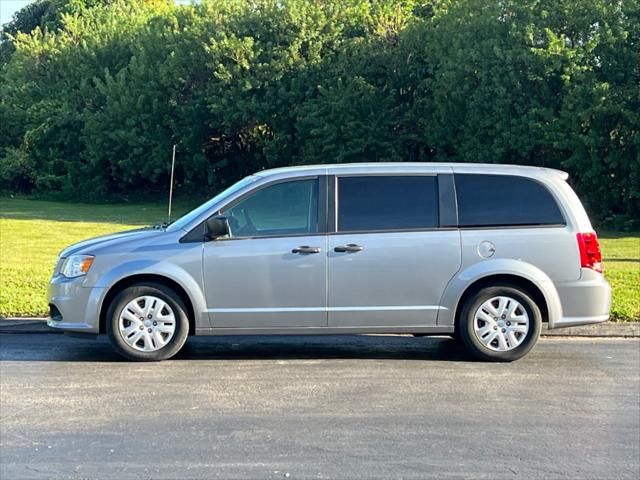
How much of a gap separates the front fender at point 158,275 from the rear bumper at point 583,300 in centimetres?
323

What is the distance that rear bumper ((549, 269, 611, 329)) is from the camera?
25.2ft

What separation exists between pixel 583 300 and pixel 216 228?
11.2 ft

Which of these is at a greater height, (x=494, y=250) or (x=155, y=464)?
(x=494, y=250)

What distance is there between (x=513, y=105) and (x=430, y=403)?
27913 millimetres

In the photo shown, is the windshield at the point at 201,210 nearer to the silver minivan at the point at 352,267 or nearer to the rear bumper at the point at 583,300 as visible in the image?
the silver minivan at the point at 352,267

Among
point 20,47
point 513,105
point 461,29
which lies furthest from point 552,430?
point 20,47

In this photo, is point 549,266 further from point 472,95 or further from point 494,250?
point 472,95

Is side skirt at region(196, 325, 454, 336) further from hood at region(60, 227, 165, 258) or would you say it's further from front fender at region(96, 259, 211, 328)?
hood at region(60, 227, 165, 258)

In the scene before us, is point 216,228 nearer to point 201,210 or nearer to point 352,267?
point 201,210

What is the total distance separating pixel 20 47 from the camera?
5006 cm

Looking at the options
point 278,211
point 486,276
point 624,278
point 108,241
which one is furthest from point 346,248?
point 624,278

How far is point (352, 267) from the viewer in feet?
24.8

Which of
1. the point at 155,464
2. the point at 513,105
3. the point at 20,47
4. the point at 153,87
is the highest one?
the point at 20,47

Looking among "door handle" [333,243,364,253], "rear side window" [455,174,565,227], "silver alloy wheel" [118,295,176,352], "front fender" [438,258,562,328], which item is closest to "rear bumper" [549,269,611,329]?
"front fender" [438,258,562,328]
